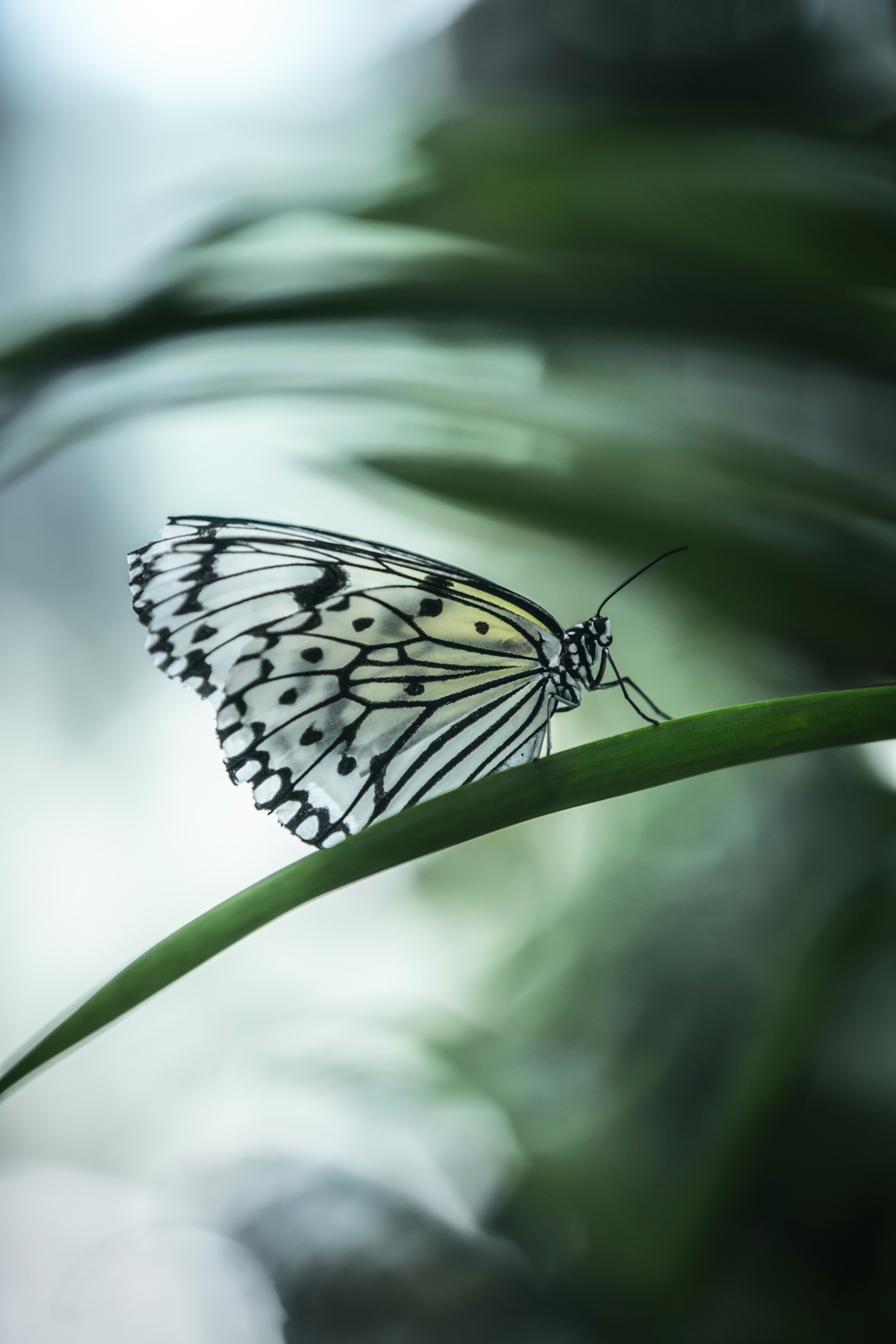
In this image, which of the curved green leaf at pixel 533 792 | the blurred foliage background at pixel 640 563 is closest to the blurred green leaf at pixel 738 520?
the blurred foliage background at pixel 640 563

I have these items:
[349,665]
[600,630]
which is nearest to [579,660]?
[600,630]

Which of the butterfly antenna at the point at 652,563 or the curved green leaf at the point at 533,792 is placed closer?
the curved green leaf at the point at 533,792

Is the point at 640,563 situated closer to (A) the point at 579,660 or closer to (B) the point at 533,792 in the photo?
(A) the point at 579,660

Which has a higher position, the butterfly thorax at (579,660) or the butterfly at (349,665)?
the butterfly at (349,665)

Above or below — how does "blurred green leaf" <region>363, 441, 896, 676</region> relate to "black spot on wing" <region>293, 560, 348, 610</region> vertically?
below

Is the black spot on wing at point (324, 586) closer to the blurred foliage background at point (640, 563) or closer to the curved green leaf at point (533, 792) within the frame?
the blurred foliage background at point (640, 563)

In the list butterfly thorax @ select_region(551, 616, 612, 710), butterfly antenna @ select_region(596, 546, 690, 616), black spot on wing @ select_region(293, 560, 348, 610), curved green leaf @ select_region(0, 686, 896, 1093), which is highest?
black spot on wing @ select_region(293, 560, 348, 610)

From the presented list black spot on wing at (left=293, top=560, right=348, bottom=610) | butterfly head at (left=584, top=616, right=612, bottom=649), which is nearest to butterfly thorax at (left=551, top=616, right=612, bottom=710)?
butterfly head at (left=584, top=616, right=612, bottom=649)

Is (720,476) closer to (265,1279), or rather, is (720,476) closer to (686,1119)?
(686,1119)

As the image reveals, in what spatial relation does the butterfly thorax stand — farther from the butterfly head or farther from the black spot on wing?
the black spot on wing
